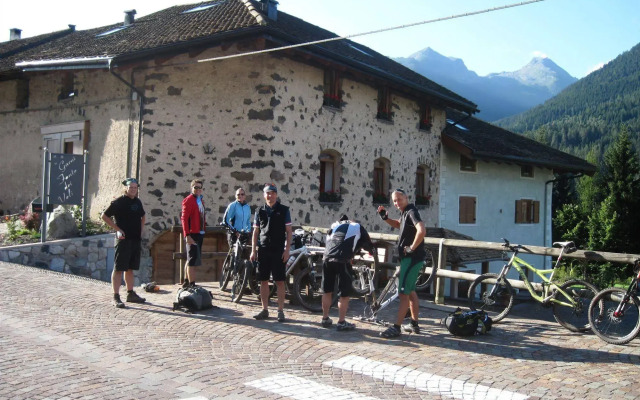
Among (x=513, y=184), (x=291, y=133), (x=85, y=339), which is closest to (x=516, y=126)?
(x=513, y=184)

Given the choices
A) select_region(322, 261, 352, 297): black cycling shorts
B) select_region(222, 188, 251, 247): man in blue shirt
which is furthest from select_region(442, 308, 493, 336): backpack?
select_region(222, 188, 251, 247): man in blue shirt

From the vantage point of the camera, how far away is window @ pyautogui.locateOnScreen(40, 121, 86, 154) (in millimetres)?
17656

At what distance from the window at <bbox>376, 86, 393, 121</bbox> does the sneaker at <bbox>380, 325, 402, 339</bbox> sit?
12.6 meters

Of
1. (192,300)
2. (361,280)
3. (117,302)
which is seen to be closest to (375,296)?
(361,280)

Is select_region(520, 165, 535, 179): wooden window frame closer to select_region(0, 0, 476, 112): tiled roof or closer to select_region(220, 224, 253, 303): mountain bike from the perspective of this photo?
select_region(0, 0, 476, 112): tiled roof

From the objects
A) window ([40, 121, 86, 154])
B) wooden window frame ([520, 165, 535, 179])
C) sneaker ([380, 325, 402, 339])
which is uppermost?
wooden window frame ([520, 165, 535, 179])

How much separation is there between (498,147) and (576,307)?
17740 mm

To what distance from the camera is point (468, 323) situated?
777cm

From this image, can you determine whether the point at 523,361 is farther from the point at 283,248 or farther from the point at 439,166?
the point at 439,166

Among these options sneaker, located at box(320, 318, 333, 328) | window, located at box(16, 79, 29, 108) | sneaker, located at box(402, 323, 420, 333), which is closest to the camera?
sneaker, located at box(402, 323, 420, 333)

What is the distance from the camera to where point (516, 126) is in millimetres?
145250

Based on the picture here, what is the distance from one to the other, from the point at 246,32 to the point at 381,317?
824 centimetres

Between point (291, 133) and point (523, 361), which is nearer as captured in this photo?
point (523, 361)

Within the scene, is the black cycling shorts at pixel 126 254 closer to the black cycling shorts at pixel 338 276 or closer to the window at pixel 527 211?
Result: the black cycling shorts at pixel 338 276
